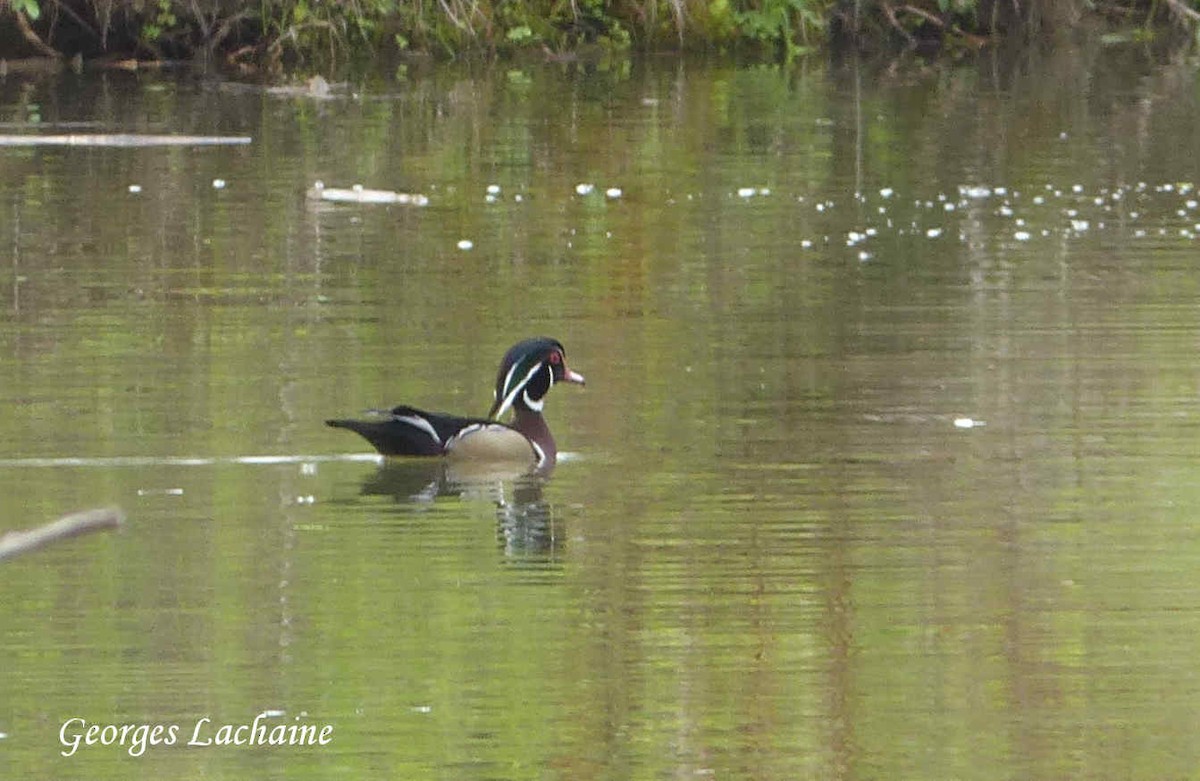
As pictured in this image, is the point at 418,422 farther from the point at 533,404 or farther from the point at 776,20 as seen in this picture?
the point at 776,20

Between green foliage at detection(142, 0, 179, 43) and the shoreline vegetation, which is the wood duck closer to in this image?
the shoreline vegetation

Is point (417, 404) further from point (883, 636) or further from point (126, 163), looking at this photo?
point (126, 163)

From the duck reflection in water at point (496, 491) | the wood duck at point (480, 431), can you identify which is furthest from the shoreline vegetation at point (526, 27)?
the duck reflection in water at point (496, 491)

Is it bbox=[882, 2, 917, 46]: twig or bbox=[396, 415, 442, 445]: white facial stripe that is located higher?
bbox=[882, 2, 917, 46]: twig

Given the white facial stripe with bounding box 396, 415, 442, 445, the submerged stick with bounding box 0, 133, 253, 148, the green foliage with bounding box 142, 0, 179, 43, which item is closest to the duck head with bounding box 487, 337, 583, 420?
the white facial stripe with bounding box 396, 415, 442, 445

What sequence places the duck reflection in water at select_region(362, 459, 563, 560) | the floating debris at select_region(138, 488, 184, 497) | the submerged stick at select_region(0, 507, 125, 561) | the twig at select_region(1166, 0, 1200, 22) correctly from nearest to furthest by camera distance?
the submerged stick at select_region(0, 507, 125, 561), the duck reflection in water at select_region(362, 459, 563, 560), the floating debris at select_region(138, 488, 184, 497), the twig at select_region(1166, 0, 1200, 22)

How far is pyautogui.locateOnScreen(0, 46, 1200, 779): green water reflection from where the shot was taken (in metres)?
6.81

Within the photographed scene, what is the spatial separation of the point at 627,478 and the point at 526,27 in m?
24.4

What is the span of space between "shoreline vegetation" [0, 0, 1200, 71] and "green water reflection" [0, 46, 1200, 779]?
11.3 metres

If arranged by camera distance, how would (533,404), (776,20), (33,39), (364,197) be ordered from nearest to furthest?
(533,404) → (364,197) → (33,39) → (776,20)

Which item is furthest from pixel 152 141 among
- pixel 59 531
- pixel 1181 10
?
pixel 59 531

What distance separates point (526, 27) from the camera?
3375cm

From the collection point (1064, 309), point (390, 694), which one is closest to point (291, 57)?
point (1064, 309)

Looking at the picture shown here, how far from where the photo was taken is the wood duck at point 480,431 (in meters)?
10.1
